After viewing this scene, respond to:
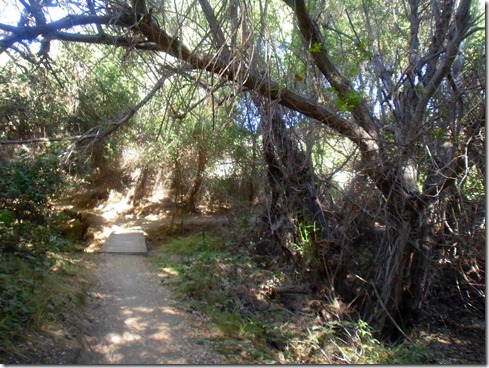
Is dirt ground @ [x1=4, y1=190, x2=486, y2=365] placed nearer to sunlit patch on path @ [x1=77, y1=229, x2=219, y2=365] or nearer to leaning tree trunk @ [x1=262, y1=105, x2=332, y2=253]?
sunlit patch on path @ [x1=77, y1=229, x2=219, y2=365]

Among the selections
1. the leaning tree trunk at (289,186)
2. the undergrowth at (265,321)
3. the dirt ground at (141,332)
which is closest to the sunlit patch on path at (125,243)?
the dirt ground at (141,332)

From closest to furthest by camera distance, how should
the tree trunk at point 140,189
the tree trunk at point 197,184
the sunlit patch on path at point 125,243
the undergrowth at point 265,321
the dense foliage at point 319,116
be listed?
the dense foliage at point 319,116
the undergrowth at point 265,321
the sunlit patch on path at point 125,243
the tree trunk at point 197,184
the tree trunk at point 140,189

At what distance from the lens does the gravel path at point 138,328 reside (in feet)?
14.8

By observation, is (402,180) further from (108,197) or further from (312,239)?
(108,197)

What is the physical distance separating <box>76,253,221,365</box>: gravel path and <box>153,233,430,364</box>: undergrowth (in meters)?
0.33

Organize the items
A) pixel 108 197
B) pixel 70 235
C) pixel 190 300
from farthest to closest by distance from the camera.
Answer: pixel 108 197, pixel 70 235, pixel 190 300

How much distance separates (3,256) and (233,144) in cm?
523

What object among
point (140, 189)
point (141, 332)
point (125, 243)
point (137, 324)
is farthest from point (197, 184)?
point (141, 332)

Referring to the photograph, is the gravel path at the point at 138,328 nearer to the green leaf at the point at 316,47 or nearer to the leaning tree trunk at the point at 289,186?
the leaning tree trunk at the point at 289,186

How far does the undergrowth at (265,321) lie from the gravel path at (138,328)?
33 cm

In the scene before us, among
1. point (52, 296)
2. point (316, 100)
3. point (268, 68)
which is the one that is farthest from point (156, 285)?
point (268, 68)

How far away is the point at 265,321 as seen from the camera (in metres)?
6.18

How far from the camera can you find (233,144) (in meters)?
9.55

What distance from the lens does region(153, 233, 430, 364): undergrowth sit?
501 centimetres
